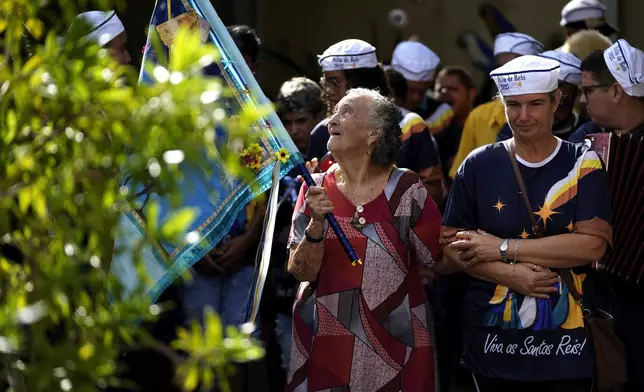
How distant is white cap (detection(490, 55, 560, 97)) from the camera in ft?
17.5

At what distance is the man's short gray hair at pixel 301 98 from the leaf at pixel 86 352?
4.45m

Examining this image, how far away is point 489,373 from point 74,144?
2909 millimetres

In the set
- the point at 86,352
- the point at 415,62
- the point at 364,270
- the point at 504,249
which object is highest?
the point at 86,352

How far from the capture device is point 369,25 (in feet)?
37.5

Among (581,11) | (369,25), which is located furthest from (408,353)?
(369,25)

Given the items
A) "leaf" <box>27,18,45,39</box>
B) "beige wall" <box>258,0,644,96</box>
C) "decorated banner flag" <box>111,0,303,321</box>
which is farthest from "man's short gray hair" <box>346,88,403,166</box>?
"beige wall" <box>258,0,644,96</box>

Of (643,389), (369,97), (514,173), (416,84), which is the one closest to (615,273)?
(643,389)

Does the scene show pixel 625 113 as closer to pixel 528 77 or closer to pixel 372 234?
pixel 528 77

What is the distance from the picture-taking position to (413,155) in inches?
268

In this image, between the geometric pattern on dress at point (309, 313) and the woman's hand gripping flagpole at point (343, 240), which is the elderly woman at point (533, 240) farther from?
the geometric pattern on dress at point (309, 313)

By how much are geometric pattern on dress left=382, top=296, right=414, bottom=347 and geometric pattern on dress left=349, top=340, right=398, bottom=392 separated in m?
0.13

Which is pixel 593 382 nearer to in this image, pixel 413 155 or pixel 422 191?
pixel 422 191

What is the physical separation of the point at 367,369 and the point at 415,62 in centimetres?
391

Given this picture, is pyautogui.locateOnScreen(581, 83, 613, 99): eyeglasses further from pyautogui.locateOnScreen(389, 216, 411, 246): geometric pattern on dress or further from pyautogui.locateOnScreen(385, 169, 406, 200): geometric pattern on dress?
pyautogui.locateOnScreen(389, 216, 411, 246): geometric pattern on dress
